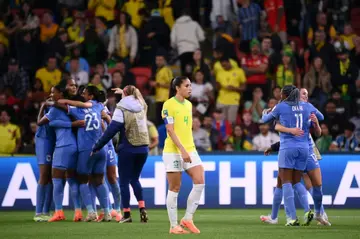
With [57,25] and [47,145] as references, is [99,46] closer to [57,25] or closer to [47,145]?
[57,25]

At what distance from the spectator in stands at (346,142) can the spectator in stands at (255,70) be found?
2.78 m

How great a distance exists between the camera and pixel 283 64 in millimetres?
24891

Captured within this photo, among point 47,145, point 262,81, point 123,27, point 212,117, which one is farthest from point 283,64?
point 47,145

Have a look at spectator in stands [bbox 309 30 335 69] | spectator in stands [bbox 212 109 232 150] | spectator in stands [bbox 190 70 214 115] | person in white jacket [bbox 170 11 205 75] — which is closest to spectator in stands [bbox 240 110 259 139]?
spectator in stands [bbox 212 109 232 150]

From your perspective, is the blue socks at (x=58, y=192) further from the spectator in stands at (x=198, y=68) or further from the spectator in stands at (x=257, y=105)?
the spectator in stands at (x=198, y=68)

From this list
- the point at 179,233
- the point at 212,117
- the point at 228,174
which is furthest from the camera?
the point at 212,117

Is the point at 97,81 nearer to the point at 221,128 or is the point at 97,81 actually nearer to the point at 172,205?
the point at 221,128

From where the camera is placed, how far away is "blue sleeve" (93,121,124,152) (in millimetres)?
16016

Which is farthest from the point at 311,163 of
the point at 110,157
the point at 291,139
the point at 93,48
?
the point at 93,48

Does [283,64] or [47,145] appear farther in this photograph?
[283,64]

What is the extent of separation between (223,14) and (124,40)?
109 inches

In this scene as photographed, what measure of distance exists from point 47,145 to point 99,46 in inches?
353

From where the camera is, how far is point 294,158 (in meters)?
15.3

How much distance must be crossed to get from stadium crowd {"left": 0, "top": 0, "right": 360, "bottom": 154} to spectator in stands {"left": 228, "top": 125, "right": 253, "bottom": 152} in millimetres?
23
